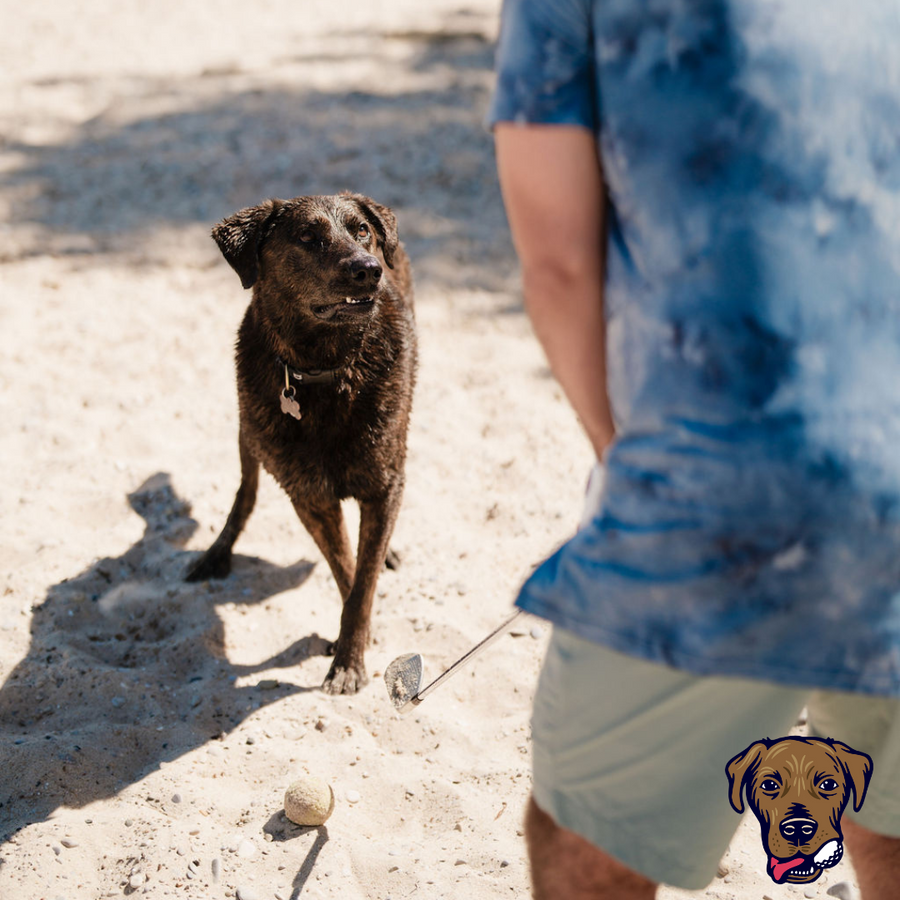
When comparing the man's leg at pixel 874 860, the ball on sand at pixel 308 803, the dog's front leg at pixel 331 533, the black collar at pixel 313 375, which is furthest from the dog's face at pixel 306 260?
the man's leg at pixel 874 860

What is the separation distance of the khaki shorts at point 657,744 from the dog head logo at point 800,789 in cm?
4

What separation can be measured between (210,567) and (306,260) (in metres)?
1.23

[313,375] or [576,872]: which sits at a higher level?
[576,872]

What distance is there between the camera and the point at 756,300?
3.79 feet

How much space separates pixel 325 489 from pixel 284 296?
0.62 m

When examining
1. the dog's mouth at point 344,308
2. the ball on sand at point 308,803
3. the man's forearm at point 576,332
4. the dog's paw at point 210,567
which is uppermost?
the man's forearm at point 576,332

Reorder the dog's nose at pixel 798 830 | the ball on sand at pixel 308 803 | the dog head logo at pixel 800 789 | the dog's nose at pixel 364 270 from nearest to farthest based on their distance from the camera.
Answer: the dog head logo at pixel 800 789, the dog's nose at pixel 798 830, the ball on sand at pixel 308 803, the dog's nose at pixel 364 270

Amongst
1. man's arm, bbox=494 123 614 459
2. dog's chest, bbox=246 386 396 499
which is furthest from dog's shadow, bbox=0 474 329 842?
man's arm, bbox=494 123 614 459

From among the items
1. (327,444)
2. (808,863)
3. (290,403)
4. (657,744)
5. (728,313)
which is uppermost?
(728,313)

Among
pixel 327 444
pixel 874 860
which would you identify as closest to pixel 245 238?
pixel 327 444

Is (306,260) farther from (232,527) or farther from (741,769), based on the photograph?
(741,769)

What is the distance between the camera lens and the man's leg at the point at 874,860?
1.49 metres

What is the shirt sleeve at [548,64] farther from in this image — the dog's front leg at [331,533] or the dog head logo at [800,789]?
the dog's front leg at [331,533]

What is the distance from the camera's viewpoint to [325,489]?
3.01 meters
